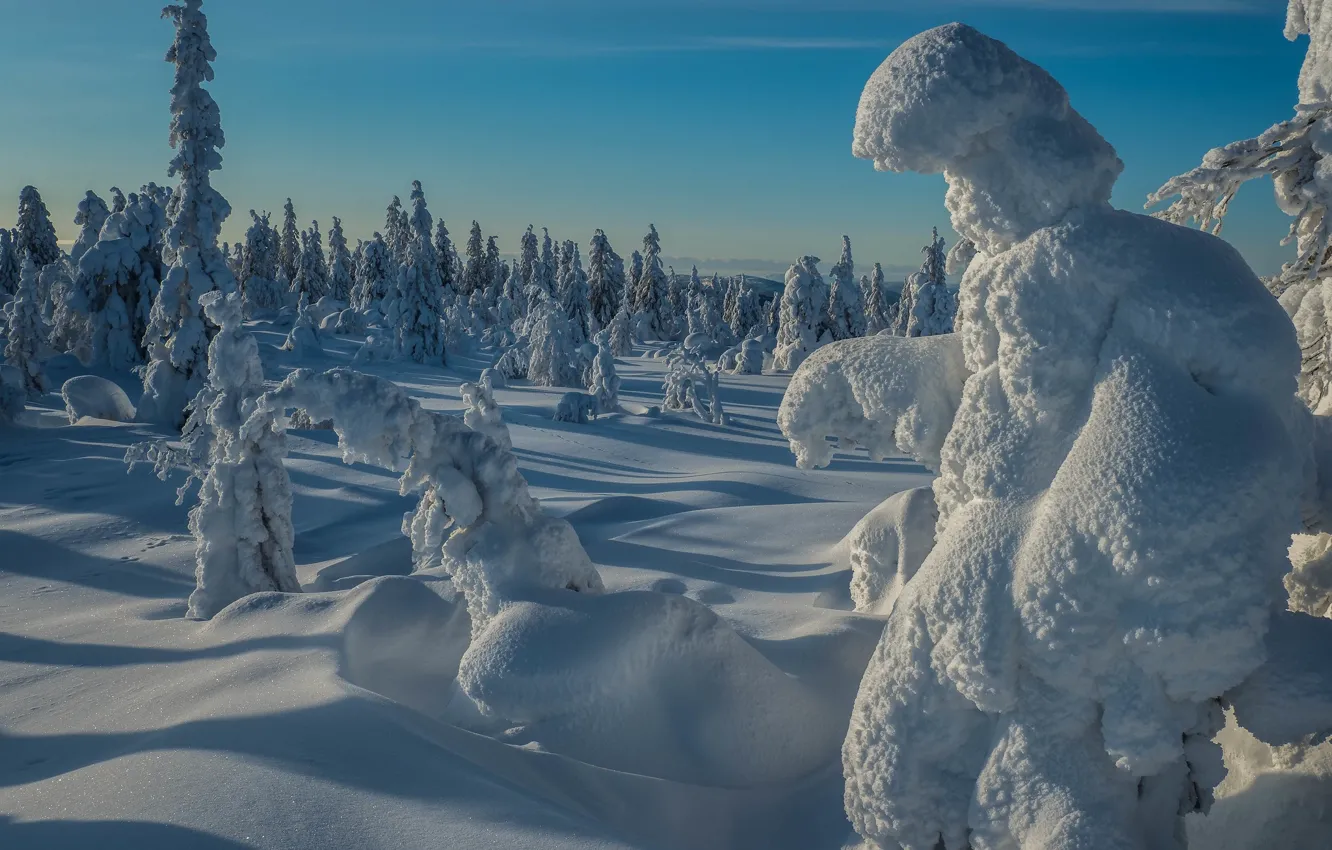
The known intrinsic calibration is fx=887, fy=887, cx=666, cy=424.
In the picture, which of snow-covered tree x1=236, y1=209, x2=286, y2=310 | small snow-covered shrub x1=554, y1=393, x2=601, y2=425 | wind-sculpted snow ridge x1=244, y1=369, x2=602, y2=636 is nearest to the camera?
wind-sculpted snow ridge x1=244, y1=369, x2=602, y2=636

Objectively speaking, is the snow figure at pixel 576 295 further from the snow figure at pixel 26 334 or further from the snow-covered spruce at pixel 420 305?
the snow figure at pixel 26 334

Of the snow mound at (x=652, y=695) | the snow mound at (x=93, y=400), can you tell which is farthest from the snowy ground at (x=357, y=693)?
the snow mound at (x=93, y=400)

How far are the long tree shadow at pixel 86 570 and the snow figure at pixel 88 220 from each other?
20.5 m

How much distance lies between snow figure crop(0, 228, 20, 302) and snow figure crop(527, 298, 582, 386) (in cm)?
2948

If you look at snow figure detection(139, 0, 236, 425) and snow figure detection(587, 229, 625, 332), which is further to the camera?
snow figure detection(587, 229, 625, 332)

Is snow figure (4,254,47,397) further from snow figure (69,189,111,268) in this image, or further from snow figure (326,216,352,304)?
snow figure (326,216,352,304)

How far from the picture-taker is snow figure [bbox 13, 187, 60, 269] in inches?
1711

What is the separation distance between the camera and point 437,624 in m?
6.71

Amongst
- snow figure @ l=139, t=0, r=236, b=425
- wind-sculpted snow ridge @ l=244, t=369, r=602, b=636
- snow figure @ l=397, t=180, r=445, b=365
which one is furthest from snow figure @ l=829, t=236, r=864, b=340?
wind-sculpted snow ridge @ l=244, t=369, r=602, b=636

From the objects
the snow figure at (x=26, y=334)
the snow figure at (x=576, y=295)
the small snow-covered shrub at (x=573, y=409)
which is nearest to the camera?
the small snow-covered shrub at (x=573, y=409)

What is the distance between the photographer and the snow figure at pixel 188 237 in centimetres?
1927

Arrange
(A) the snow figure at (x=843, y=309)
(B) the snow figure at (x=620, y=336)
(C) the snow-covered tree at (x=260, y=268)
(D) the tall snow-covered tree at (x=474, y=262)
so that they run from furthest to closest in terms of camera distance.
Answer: (D) the tall snow-covered tree at (x=474, y=262)
(C) the snow-covered tree at (x=260, y=268)
(B) the snow figure at (x=620, y=336)
(A) the snow figure at (x=843, y=309)

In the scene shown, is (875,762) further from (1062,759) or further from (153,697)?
(153,697)

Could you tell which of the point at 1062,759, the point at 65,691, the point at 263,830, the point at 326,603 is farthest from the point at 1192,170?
the point at 65,691
